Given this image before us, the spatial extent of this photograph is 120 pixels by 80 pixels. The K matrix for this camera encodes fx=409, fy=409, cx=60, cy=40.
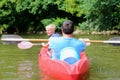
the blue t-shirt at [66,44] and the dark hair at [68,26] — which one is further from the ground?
the dark hair at [68,26]

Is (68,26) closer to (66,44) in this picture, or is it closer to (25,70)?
(66,44)

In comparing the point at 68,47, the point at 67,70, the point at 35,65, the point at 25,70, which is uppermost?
the point at 68,47

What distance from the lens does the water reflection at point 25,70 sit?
9.62 metres

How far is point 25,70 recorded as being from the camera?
10.5 meters

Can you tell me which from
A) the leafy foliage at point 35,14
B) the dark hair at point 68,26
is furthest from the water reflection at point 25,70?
the leafy foliage at point 35,14

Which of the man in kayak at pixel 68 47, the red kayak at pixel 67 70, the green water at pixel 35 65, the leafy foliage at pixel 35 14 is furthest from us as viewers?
the leafy foliage at pixel 35 14

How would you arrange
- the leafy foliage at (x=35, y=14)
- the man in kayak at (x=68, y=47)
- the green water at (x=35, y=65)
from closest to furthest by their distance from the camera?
the man in kayak at (x=68, y=47) → the green water at (x=35, y=65) → the leafy foliage at (x=35, y=14)

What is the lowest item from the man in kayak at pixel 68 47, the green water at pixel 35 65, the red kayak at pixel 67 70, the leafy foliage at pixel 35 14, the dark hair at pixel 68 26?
the leafy foliage at pixel 35 14

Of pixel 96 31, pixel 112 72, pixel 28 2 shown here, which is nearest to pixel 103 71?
pixel 112 72

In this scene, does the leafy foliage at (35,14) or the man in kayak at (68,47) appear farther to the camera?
the leafy foliage at (35,14)

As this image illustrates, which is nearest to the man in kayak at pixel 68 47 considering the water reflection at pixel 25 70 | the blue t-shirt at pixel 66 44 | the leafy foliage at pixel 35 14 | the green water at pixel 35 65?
the blue t-shirt at pixel 66 44

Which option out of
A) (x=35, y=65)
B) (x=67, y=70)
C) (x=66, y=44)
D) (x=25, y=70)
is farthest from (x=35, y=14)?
(x=67, y=70)

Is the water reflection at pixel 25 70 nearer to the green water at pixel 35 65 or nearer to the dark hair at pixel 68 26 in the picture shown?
the green water at pixel 35 65

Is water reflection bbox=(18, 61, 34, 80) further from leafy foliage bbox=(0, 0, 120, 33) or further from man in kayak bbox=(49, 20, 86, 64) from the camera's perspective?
leafy foliage bbox=(0, 0, 120, 33)
